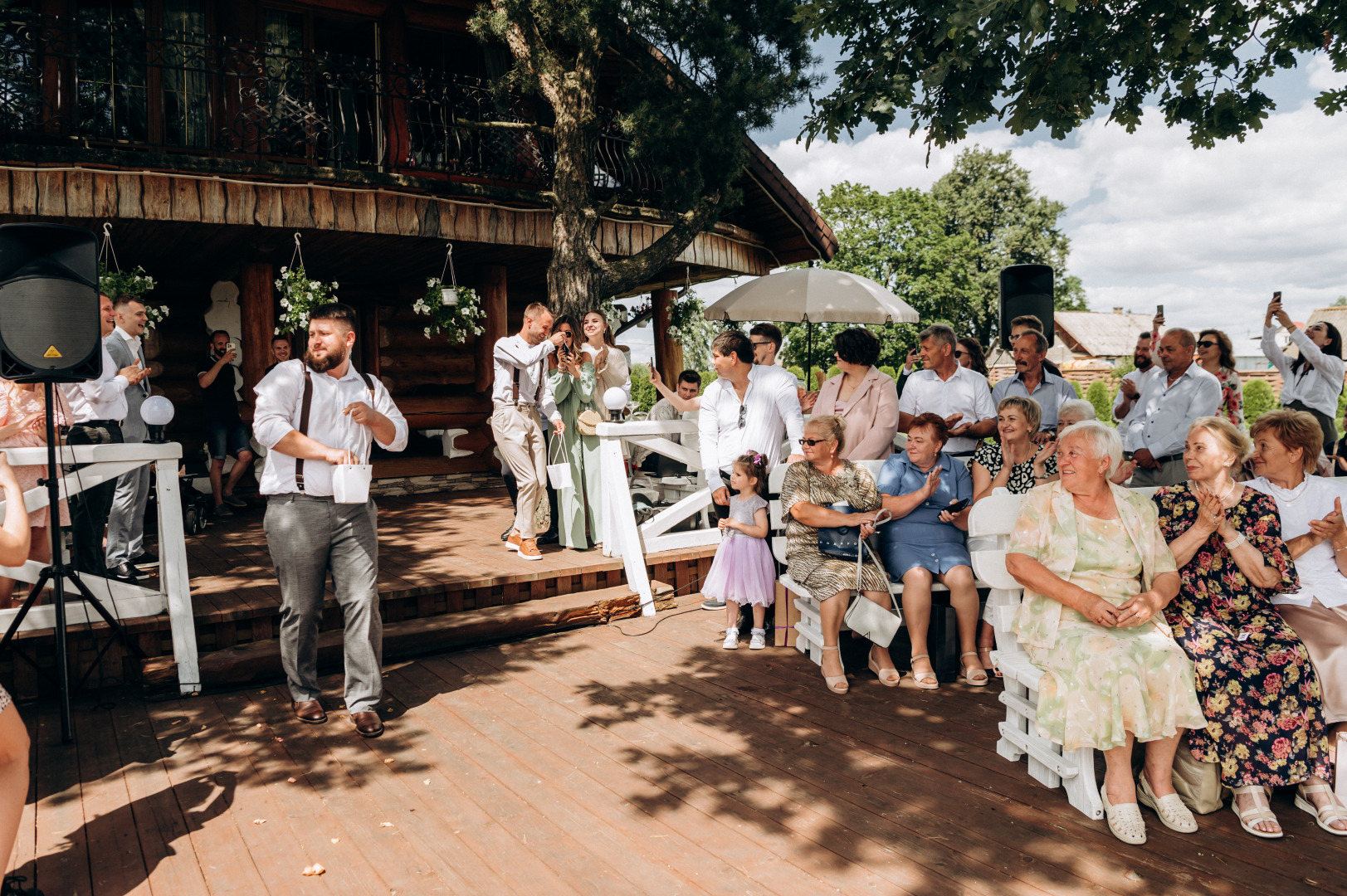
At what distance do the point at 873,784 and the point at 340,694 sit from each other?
2.62 m

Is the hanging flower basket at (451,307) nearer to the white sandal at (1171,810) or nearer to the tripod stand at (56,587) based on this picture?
the tripod stand at (56,587)

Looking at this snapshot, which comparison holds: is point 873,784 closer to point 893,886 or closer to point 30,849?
point 893,886

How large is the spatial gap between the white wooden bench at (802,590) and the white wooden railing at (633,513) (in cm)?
94

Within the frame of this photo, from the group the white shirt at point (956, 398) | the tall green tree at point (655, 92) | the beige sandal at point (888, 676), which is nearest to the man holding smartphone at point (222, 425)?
the tall green tree at point (655, 92)

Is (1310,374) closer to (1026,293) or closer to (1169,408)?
(1026,293)

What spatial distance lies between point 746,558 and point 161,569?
3.02 meters

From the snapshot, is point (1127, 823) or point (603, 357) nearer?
point (1127, 823)

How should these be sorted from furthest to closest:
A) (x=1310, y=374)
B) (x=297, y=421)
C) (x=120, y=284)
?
(x=1310, y=374), (x=120, y=284), (x=297, y=421)

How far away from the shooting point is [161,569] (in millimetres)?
4410

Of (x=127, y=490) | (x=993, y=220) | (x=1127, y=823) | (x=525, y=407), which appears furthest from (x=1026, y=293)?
(x=993, y=220)

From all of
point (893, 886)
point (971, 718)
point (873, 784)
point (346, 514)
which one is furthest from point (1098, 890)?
point (346, 514)

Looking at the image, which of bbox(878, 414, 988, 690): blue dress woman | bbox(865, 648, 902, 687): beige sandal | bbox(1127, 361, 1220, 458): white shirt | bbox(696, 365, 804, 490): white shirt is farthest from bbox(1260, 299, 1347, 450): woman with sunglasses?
bbox(865, 648, 902, 687): beige sandal

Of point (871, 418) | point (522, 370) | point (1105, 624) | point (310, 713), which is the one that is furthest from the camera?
point (522, 370)

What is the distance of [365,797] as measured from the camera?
3.18 m
